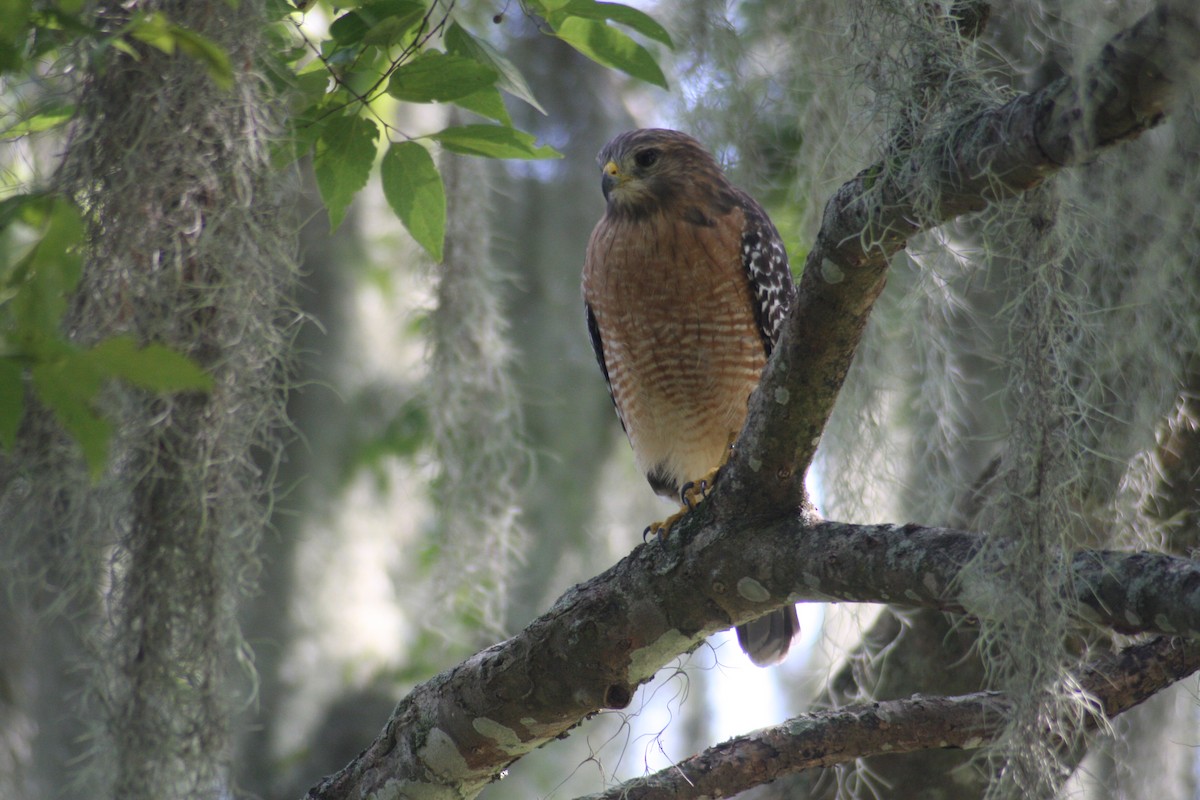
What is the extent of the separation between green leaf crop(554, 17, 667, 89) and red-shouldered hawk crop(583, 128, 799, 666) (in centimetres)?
134

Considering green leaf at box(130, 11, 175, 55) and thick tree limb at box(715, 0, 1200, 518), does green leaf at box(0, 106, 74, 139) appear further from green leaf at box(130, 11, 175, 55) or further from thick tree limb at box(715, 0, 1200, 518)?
thick tree limb at box(715, 0, 1200, 518)

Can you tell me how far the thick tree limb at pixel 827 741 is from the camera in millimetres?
2375

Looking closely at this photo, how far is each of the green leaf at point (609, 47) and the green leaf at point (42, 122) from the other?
3.47ft

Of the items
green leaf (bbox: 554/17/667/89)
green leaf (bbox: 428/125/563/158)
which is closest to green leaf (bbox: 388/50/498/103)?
green leaf (bbox: 428/125/563/158)

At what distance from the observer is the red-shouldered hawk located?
381 cm

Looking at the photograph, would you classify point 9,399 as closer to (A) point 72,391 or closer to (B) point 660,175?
(A) point 72,391

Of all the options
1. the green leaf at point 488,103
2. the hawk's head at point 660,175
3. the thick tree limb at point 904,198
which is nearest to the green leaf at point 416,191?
the green leaf at point 488,103

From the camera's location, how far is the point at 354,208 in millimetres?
6250

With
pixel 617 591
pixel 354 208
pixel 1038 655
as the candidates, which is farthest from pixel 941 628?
pixel 354 208

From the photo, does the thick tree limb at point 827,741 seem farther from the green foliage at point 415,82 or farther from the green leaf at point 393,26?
the green leaf at point 393,26

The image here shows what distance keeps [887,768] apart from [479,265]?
2.45m

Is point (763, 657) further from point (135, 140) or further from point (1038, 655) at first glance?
point (135, 140)

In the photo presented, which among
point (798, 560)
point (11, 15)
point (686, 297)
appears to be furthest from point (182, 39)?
point (686, 297)

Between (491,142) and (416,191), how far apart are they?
0.68 ft
